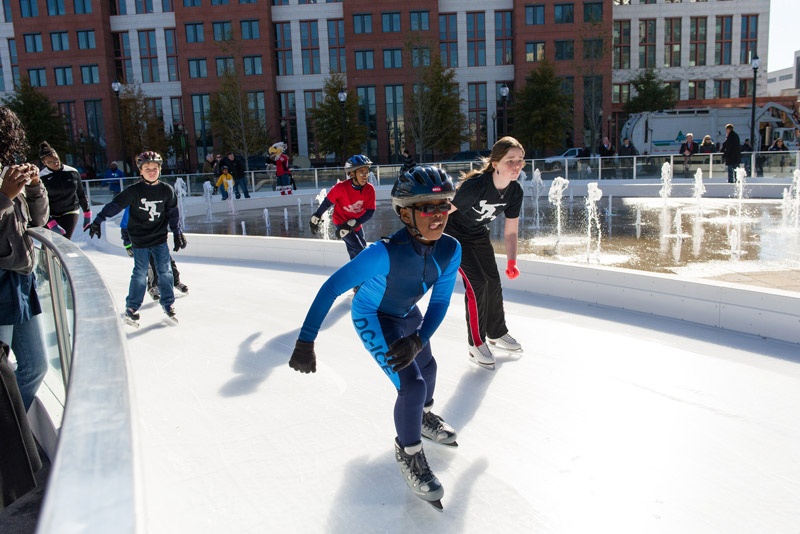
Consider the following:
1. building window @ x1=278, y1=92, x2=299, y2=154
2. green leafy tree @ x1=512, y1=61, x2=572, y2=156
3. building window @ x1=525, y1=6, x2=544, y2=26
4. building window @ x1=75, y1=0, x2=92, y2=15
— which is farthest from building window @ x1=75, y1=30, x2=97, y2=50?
building window @ x1=525, y1=6, x2=544, y2=26

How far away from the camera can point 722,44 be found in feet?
176

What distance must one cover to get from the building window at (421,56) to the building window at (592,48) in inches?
465

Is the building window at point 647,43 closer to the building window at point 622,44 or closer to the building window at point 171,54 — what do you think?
the building window at point 622,44

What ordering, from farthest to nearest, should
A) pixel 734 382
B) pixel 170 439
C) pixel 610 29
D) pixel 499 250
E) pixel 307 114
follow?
pixel 307 114 < pixel 610 29 < pixel 499 250 < pixel 734 382 < pixel 170 439

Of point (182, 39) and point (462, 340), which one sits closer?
point (462, 340)

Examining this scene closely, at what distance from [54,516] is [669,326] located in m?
5.40

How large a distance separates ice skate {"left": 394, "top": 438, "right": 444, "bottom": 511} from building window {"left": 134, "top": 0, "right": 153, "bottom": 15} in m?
55.8

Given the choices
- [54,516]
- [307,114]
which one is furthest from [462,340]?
[307,114]

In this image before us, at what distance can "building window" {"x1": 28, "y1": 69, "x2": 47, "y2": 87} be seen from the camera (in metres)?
49.6

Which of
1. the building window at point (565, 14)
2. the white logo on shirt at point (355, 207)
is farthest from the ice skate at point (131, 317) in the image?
the building window at point (565, 14)

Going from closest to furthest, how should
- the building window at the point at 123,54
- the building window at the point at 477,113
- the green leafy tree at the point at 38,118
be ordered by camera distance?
the green leafy tree at the point at 38,118
the building window at the point at 477,113
the building window at the point at 123,54

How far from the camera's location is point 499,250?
10.0 meters

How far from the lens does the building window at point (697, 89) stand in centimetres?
5438

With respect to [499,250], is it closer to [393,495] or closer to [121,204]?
[121,204]
